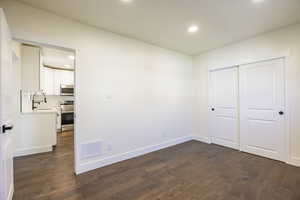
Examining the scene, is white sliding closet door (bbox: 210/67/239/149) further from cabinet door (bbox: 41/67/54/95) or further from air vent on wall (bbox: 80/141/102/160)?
cabinet door (bbox: 41/67/54/95)

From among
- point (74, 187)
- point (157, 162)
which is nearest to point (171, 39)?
point (157, 162)

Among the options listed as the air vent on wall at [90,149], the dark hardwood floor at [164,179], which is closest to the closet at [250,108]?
the dark hardwood floor at [164,179]

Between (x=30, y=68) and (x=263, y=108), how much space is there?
5.58 metres

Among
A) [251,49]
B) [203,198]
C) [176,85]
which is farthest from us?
[176,85]

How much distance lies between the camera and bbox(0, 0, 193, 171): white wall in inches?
89.0

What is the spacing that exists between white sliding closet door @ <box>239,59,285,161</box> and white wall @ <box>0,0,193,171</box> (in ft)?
5.19

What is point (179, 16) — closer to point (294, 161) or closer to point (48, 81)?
point (294, 161)

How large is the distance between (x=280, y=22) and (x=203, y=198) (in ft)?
10.7

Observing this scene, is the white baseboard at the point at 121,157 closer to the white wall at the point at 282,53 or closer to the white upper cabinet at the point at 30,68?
the white wall at the point at 282,53

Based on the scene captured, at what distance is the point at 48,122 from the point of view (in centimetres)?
361

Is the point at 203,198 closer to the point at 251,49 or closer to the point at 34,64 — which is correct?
the point at 251,49

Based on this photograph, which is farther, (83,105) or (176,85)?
(176,85)

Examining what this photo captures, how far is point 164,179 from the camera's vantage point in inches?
90.9

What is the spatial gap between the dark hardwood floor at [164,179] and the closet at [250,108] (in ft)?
1.25
